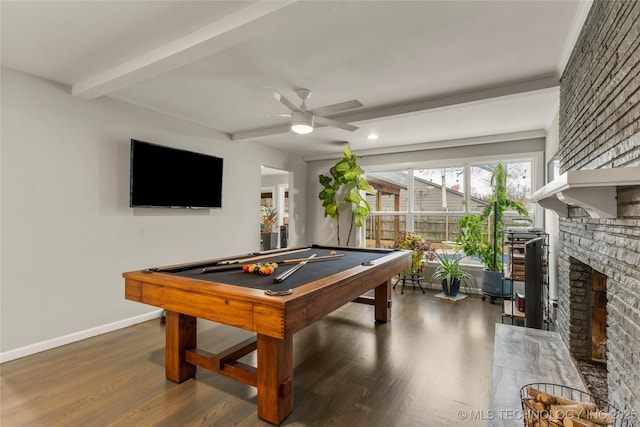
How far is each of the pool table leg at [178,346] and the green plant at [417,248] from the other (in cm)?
366

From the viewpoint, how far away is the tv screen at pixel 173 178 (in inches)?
140

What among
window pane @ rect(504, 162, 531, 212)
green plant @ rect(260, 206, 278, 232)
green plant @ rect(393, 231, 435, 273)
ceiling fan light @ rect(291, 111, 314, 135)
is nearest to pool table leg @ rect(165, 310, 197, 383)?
ceiling fan light @ rect(291, 111, 314, 135)

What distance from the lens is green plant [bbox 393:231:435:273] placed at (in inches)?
204

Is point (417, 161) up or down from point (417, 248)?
up

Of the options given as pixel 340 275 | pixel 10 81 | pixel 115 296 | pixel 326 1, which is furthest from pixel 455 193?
pixel 10 81

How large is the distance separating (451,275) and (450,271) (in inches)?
2.5

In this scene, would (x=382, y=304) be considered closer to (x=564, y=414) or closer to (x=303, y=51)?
(x=564, y=414)

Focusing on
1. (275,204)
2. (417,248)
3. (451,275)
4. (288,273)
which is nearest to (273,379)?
(288,273)

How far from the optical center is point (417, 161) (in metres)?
5.57

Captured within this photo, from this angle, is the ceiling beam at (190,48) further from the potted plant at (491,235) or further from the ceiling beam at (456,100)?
the potted plant at (491,235)

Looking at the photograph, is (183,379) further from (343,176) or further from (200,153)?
(343,176)

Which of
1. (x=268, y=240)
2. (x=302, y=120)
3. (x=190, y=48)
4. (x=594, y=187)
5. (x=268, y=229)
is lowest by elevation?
(x=268, y=240)

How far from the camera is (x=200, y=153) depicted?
433 centimetres

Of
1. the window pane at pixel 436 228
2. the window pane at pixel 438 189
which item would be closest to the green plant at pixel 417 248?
the window pane at pixel 436 228
